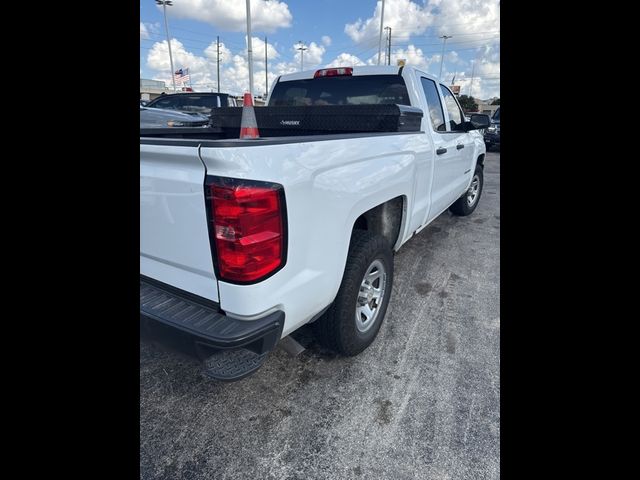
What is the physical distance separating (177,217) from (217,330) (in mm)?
530

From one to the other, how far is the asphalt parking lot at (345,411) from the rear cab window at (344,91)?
7.13 feet

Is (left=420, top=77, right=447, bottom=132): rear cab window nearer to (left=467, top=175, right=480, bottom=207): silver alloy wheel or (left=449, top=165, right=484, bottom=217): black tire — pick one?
(left=449, top=165, right=484, bottom=217): black tire

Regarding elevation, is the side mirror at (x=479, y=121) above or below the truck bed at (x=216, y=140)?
above

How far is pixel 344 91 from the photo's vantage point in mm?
3803

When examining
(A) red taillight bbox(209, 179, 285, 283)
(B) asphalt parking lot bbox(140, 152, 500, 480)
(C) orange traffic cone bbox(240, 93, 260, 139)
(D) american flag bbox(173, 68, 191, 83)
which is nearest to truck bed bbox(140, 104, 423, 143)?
(C) orange traffic cone bbox(240, 93, 260, 139)

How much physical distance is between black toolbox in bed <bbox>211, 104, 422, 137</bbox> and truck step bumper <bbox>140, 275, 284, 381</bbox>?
1.83 metres

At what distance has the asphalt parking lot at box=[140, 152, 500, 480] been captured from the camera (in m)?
1.74

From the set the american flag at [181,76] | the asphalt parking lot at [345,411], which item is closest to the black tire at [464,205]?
the asphalt parking lot at [345,411]

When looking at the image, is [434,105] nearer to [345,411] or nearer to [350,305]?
[350,305]

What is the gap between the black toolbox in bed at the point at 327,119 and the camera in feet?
9.09

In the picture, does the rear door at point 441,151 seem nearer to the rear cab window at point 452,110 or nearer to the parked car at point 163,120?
the rear cab window at point 452,110
